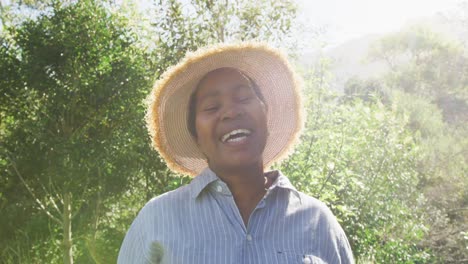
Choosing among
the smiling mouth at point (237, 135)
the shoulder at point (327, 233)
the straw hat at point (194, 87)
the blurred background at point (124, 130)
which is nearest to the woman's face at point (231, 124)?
the smiling mouth at point (237, 135)

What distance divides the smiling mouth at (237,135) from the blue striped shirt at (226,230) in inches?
5.5

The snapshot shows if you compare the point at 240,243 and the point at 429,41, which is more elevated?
the point at 429,41

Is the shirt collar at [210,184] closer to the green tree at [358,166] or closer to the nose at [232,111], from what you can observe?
the nose at [232,111]

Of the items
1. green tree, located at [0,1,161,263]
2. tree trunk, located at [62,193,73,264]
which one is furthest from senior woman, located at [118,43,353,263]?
tree trunk, located at [62,193,73,264]

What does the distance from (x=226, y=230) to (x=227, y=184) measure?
0.64 ft

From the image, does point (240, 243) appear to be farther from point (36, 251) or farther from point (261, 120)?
point (36, 251)

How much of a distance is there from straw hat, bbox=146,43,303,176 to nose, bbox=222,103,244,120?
258mm

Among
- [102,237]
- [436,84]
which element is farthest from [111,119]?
[436,84]

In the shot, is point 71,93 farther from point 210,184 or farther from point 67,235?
point 210,184

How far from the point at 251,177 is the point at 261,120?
0.64ft

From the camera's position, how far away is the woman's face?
1.67m

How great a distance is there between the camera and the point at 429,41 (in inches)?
1235

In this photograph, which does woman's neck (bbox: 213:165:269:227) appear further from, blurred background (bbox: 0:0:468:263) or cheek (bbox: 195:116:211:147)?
blurred background (bbox: 0:0:468:263)

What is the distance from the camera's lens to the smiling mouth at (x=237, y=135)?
1670 mm
